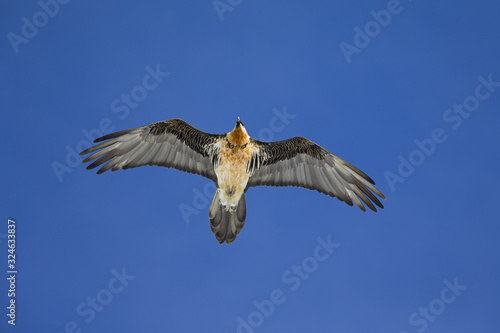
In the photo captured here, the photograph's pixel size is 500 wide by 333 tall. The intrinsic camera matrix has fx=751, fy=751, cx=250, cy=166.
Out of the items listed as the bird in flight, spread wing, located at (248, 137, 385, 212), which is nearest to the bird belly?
the bird in flight

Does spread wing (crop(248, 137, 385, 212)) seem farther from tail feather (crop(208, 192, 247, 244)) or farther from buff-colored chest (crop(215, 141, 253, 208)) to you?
tail feather (crop(208, 192, 247, 244))

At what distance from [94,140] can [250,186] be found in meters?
2.79

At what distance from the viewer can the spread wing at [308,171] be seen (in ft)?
42.9

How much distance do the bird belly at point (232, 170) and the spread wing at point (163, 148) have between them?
0.20 meters

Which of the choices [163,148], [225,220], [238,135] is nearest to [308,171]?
[238,135]

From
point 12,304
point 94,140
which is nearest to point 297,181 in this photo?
point 94,140

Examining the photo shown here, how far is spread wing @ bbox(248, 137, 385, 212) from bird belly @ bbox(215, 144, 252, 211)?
0.77ft

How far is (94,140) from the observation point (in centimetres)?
1227

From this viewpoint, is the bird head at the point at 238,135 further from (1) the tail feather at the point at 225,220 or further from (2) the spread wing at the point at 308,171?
(1) the tail feather at the point at 225,220

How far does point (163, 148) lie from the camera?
511 inches

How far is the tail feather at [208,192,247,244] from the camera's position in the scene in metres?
12.3

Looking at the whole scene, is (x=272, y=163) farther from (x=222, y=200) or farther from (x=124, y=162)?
(x=124, y=162)

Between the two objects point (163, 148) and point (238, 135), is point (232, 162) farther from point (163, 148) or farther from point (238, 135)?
point (163, 148)

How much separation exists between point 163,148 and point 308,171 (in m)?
2.59
